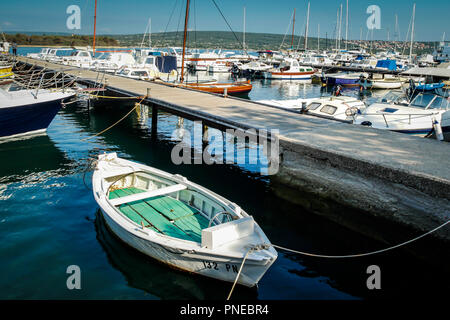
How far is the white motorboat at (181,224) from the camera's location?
237 inches

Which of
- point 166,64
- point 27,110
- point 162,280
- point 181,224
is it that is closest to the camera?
point 162,280

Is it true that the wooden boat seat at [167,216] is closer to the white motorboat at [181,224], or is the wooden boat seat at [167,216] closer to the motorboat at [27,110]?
the white motorboat at [181,224]

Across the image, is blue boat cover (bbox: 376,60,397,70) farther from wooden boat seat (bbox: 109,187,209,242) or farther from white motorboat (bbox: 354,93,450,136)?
wooden boat seat (bbox: 109,187,209,242)

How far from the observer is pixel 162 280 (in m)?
6.85

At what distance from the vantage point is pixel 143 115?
24.3 m

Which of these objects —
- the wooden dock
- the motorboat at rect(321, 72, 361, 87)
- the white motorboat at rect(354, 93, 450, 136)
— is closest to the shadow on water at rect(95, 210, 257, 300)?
the wooden dock

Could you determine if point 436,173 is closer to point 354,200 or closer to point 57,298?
point 354,200

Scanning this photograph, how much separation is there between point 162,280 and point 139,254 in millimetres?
1005

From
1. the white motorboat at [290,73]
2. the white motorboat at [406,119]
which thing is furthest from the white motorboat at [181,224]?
the white motorboat at [290,73]

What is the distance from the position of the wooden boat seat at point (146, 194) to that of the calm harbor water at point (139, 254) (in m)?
0.98

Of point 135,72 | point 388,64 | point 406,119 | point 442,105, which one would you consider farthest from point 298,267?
point 388,64

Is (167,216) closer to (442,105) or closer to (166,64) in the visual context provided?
(442,105)

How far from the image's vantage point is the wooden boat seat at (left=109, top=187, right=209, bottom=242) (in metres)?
7.50
